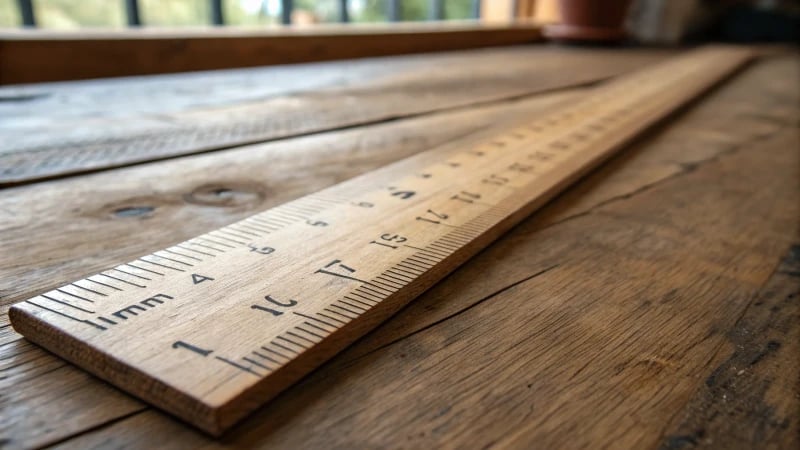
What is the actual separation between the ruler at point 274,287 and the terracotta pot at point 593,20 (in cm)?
213

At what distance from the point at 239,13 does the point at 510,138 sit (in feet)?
15.3

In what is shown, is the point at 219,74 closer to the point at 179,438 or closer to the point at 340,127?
the point at 340,127

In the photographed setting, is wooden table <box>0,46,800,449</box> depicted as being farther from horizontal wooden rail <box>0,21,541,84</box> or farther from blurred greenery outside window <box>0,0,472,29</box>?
blurred greenery outside window <box>0,0,472,29</box>

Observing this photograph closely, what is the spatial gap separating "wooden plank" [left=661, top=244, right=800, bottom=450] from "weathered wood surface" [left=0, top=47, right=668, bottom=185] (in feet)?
2.18

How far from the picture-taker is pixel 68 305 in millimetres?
383

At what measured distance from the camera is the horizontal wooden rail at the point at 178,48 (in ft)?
3.89

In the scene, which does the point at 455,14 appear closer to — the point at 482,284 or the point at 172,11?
the point at 172,11

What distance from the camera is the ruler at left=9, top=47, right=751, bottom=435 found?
321mm

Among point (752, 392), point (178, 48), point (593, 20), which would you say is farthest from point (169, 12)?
point (752, 392)

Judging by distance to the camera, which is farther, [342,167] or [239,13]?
[239,13]

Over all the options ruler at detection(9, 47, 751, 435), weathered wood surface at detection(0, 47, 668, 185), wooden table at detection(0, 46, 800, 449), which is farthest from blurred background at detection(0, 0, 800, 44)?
ruler at detection(9, 47, 751, 435)

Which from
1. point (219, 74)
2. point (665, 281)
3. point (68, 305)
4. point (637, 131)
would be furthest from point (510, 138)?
point (219, 74)

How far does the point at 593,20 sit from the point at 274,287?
2.61 metres

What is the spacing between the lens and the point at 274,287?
40 centimetres
